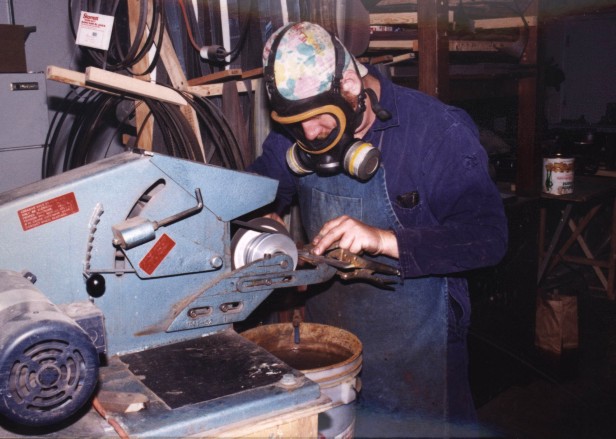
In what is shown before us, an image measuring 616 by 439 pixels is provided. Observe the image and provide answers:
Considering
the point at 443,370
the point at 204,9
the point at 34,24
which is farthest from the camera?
the point at 34,24

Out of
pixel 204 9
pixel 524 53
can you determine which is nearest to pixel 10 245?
pixel 204 9

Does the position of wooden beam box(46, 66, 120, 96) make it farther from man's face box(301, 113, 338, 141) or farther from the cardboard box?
the cardboard box

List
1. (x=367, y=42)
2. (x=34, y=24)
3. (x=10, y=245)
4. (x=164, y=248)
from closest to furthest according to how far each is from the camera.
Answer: (x=10, y=245)
(x=164, y=248)
(x=367, y=42)
(x=34, y=24)

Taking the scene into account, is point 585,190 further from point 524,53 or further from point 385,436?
point 385,436

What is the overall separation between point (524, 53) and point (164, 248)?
265 cm

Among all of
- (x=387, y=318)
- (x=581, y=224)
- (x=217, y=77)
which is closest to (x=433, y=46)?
(x=217, y=77)

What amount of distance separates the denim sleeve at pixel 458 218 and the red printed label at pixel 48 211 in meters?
0.81

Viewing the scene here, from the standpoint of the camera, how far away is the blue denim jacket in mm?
1564

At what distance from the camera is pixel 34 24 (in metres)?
3.77

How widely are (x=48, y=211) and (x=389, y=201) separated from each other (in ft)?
3.24

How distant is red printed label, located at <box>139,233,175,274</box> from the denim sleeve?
0.61m

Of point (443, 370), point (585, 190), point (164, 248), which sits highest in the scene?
point (164, 248)

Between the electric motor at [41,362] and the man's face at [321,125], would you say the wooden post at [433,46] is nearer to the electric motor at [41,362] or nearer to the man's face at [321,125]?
the man's face at [321,125]

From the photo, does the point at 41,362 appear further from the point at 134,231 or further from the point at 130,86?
the point at 130,86
